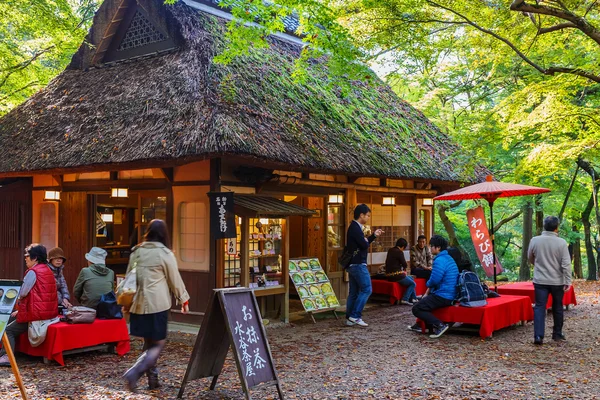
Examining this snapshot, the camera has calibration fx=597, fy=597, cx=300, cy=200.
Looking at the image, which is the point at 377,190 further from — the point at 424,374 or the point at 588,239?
the point at 588,239

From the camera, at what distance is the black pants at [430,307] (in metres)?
8.91

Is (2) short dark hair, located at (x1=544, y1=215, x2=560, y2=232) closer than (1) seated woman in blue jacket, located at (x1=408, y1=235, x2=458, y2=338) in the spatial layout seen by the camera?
Yes

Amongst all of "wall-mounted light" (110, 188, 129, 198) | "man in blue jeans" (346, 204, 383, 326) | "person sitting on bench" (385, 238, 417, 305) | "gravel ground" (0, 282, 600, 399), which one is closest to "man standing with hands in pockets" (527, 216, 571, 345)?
"gravel ground" (0, 282, 600, 399)

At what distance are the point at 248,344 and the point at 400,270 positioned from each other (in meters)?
7.38

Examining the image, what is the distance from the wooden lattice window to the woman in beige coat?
6.59 meters

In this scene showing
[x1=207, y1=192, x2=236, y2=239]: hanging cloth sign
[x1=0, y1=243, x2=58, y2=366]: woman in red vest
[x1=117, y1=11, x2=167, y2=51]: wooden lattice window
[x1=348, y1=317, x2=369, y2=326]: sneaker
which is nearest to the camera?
[x1=0, y1=243, x2=58, y2=366]: woman in red vest

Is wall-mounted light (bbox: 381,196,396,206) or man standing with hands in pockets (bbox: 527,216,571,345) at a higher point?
wall-mounted light (bbox: 381,196,396,206)

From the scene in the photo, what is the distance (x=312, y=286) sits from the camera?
10578 mm

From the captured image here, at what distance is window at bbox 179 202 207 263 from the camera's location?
953 cm

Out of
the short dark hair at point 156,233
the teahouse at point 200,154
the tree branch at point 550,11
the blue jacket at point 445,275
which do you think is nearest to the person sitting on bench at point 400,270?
the teahouse at point 200,154

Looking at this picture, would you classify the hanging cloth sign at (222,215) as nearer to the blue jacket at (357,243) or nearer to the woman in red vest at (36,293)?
the blue jacket at (357,243)

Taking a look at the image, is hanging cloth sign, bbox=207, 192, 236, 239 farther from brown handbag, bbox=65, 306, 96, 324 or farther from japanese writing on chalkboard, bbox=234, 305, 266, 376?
japanese writing on chalkboard, bbox=234, 305, 266, 376

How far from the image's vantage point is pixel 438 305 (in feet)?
29.3

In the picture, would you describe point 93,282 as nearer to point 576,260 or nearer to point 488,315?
point 488,315
